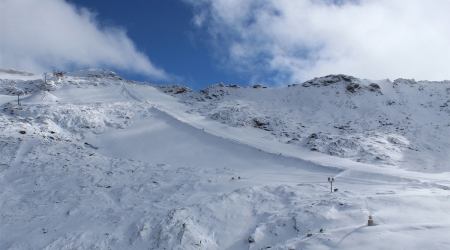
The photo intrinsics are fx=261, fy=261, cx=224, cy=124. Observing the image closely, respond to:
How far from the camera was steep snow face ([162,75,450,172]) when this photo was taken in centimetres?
2261

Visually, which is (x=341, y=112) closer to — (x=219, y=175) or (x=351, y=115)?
(x=351, y=115)

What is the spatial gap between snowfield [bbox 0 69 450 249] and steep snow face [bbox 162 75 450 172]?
0.24 metres

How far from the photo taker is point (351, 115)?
34156 mm

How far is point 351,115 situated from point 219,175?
25526 mm

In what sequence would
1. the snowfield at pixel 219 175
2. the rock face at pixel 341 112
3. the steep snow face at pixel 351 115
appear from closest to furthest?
the snowfield at pixel 219 175 < the steep snow face at pixel 351 115 < the rock face at pixel 341 112

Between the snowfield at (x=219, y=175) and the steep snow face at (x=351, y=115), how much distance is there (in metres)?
0.24

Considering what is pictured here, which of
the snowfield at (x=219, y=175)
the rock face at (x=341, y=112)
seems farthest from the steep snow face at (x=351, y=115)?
the snowfield at (x=219, y=175)

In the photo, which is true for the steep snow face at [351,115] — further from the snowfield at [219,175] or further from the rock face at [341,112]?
the snowfield at [219,175]

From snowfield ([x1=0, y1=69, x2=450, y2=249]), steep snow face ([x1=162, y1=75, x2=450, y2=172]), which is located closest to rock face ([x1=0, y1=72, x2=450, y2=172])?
steep snow face ([x1=162, y1=75, x2=450, y2=172])

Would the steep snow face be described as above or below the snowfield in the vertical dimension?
above

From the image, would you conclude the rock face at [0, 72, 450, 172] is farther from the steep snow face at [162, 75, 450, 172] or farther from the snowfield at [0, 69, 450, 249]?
the snowfield at [0, 69, 450, 249]

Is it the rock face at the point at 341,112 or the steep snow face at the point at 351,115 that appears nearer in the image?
the steep snow face at the point at 351,115

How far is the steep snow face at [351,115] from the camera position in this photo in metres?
22.6

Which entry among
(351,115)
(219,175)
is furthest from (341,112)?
(219,175)
